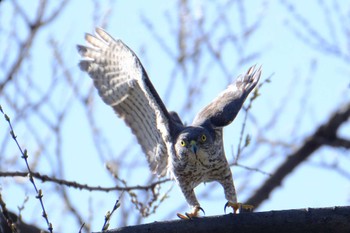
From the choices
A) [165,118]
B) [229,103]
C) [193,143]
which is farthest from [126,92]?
[193,143]

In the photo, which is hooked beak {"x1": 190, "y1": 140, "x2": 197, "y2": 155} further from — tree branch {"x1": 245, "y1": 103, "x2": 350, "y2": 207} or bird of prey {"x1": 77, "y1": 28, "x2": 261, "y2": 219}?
tree branch {"x1": 245, "y1": 103, "x2": 350, "y2": 207}

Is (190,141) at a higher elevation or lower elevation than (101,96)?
lower

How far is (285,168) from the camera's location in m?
7.14

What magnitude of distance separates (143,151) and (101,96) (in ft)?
2.18

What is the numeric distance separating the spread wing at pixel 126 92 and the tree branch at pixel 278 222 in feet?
A: 6.72

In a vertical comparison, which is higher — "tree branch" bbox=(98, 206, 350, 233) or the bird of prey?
the bird of prey

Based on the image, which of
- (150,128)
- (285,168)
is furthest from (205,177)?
(285,168)

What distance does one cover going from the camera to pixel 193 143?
5.80 meters

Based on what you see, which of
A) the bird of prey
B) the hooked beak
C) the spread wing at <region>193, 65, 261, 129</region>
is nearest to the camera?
the hooked beak

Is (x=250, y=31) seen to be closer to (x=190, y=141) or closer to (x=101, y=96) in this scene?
(x=101, y=96)

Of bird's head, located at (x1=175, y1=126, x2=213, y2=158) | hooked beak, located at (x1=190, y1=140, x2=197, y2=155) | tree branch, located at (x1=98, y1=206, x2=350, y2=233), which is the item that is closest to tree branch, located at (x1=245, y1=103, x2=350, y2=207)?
Answer: bird's head, located at (x1=175, y1=126, x2=213, y2=158)

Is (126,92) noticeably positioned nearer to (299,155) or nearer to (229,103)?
(229,103)

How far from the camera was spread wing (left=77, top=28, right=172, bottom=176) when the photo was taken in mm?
6438

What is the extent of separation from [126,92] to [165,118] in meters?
0.78
